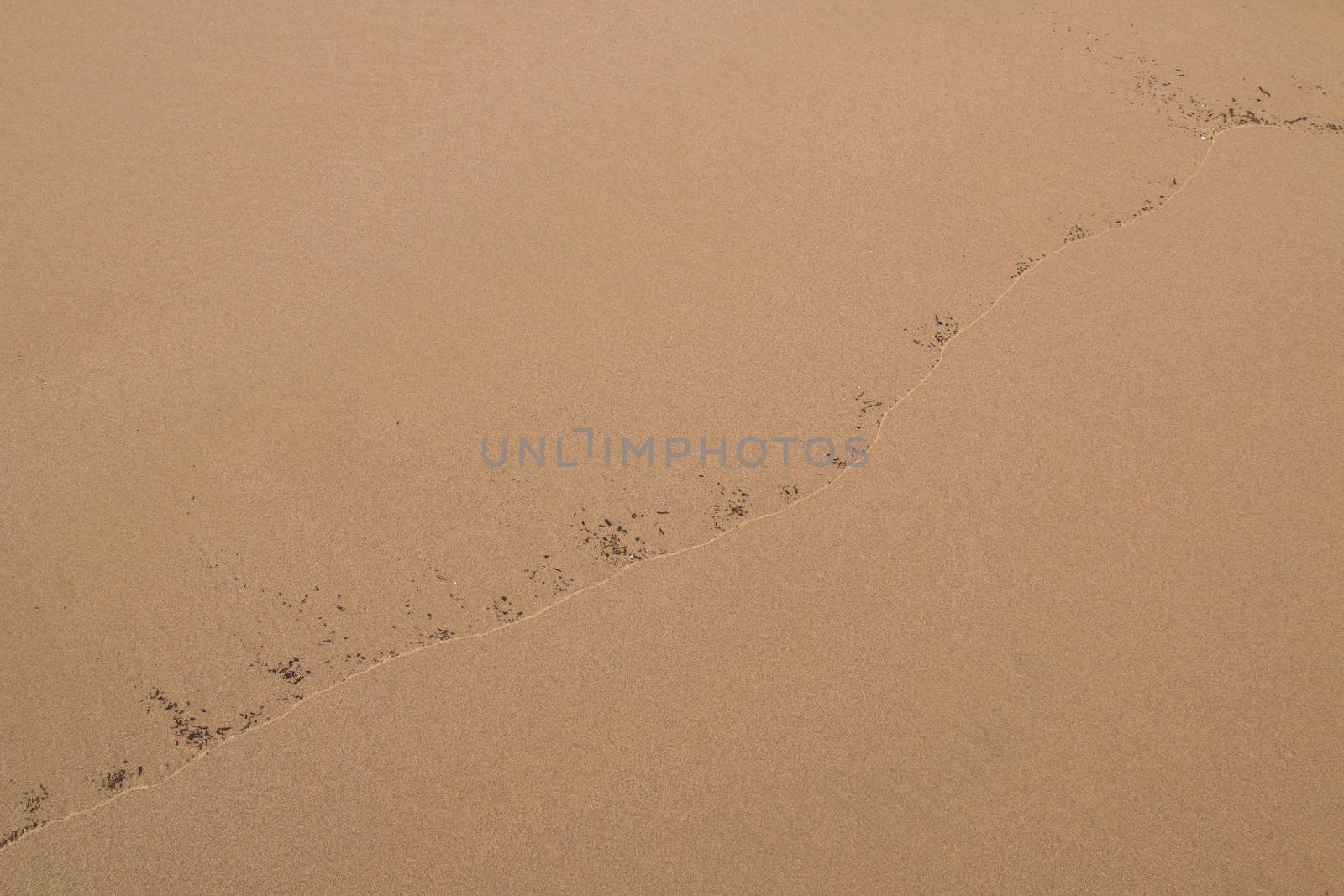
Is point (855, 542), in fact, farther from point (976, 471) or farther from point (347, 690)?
point (347, 690)

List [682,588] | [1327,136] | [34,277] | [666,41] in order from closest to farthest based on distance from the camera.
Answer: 1. [682,588]
2. [34,277]
3. [1327,136]
4. [666,41]

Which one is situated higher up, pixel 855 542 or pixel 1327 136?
pixel 1327 136

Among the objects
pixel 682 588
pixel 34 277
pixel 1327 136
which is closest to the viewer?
pixel 682 588

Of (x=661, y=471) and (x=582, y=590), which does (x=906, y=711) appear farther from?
(x=661, y=471)

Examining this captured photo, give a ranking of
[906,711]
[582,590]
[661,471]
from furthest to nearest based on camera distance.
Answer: [661,471] → [582,590] → [906,711]

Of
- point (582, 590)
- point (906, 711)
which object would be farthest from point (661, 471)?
point (906, 711)

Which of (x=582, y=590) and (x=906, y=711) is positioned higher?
(x=582, y=590)

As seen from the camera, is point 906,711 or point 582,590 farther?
point 582,590

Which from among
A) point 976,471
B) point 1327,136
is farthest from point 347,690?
point 1327,136
